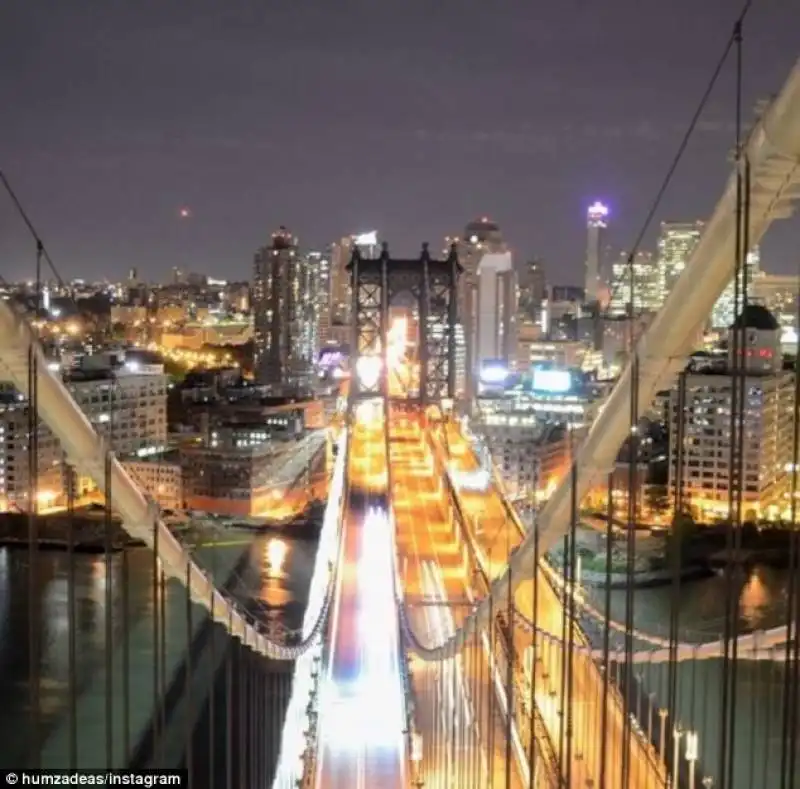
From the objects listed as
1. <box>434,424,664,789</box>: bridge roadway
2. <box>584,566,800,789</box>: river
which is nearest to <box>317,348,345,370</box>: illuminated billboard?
<box>584,566,800,789</box>: river

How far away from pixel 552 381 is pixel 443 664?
10704mm

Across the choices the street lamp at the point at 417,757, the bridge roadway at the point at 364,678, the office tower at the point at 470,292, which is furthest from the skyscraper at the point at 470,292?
the street lamp at the point at 417,757

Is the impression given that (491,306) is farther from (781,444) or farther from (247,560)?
(781,444)

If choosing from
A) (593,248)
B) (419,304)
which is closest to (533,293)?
(593,248)

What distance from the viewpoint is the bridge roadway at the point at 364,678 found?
3.21 metres

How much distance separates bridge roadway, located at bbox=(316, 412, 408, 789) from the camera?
3.21 meters

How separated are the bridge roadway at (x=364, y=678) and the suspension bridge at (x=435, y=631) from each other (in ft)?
0.03

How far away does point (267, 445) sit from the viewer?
1298 cm

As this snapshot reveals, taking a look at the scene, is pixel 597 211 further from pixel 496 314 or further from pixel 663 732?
pixel 663 732

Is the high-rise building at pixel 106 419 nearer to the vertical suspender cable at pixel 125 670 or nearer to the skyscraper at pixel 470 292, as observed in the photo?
the skyscraper at pixel 470 292

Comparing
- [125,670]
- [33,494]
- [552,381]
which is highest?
[33,494]

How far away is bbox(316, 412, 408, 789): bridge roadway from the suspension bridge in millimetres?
10

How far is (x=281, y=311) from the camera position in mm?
22141

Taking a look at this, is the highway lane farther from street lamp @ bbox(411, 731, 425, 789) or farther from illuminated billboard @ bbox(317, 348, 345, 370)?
illuminated billboard @ bbox(317, 348, 345, 370)
